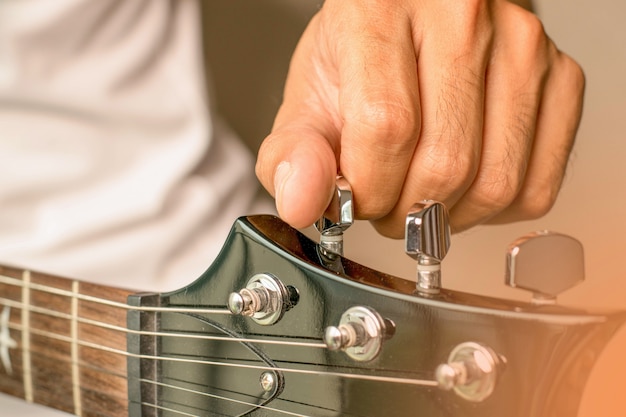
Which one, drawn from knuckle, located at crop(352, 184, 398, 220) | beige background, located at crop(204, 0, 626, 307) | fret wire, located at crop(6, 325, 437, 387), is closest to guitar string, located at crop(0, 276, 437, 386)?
fret wire, located at crop(6, 325, 437, 387)

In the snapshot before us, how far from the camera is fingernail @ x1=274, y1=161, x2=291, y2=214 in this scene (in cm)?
43

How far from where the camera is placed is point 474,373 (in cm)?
33

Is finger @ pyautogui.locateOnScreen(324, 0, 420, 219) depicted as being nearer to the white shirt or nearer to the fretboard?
the fretboard

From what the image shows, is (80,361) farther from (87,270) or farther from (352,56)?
(352,56)

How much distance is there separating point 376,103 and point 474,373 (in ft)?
0.56

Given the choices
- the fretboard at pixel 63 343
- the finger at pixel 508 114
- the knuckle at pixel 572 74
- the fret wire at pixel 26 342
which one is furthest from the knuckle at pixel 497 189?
the fret wire at pixel 26 342

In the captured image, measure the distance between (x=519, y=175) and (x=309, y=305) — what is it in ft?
0.60

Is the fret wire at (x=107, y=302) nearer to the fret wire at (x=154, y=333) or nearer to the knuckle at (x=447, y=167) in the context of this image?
the fret wire at (x=154, y=333)

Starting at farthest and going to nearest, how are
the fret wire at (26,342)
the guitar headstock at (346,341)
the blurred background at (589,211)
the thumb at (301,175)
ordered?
the blurred background at (589,211)
the fret wire at (26,342)
the thumb at (301,175)
the guitar headstock at (346,341)

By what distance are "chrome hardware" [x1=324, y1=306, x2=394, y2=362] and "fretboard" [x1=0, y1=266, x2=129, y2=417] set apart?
0.71 ft

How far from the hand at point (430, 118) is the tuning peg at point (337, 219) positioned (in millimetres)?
10

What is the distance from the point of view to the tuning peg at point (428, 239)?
363 mm

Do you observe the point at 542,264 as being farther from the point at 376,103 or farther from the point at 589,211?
the point at 589,211

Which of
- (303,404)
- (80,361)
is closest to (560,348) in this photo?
(303,404)
